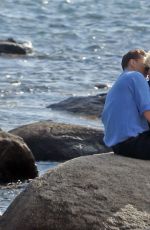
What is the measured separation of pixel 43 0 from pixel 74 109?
Result: 57.2ft

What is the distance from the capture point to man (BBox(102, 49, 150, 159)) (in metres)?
7.68

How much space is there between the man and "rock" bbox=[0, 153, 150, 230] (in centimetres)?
45

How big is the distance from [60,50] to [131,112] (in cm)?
1530

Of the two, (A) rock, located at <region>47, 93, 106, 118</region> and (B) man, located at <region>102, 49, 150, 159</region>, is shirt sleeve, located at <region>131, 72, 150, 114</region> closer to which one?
(B) man, located at <region>102, 49, 150, 159</region>

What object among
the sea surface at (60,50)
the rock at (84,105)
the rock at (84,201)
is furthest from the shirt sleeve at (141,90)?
the rock at (84,105)

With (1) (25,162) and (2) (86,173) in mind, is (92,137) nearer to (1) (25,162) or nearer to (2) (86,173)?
(1) (25,162)

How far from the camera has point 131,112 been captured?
7.74 m

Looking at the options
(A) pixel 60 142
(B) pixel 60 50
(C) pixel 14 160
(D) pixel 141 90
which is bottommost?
(B) pixel 60 50

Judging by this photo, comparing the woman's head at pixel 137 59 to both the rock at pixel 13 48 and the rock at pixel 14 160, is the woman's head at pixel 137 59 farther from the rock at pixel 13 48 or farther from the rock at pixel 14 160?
the rock at pixel 13 48

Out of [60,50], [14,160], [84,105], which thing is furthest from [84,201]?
[60,50]

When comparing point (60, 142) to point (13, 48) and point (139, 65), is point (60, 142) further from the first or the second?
point (13, 48)

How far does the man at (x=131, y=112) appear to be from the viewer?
303 inches

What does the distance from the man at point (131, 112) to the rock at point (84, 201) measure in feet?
1.49

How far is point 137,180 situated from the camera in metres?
7.16
